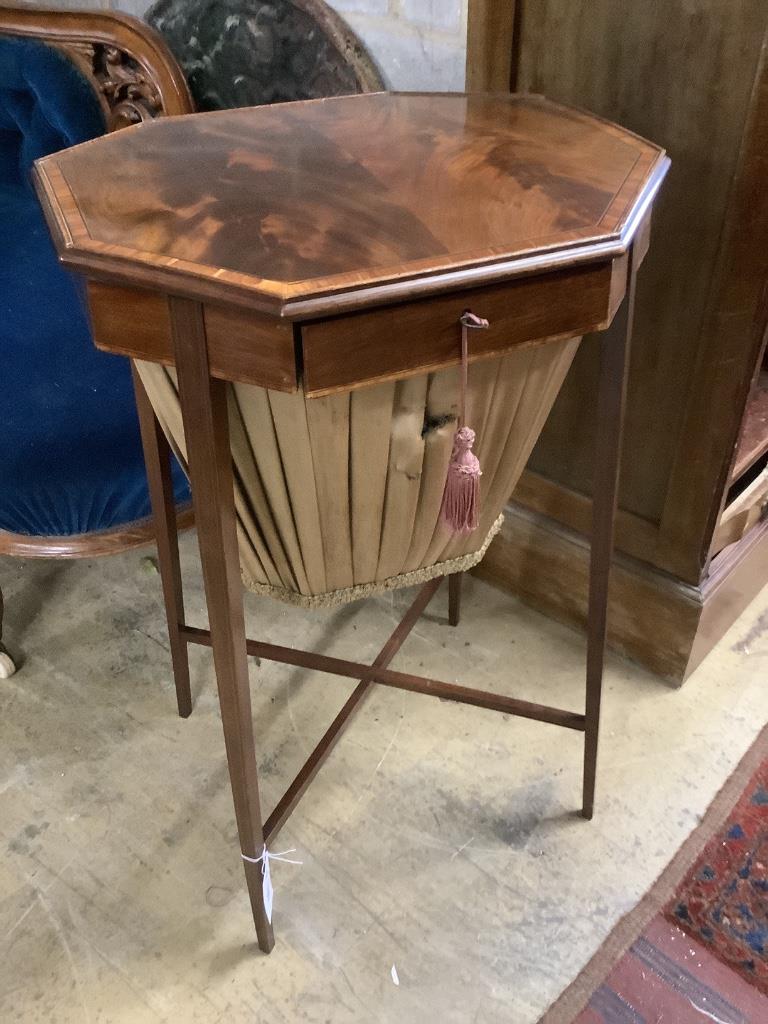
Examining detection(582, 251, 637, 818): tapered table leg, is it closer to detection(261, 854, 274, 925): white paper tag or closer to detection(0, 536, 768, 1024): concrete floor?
detection(0, 536, 768, 1024): concrete floor

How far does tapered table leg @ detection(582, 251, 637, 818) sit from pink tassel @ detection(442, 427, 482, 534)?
227 millimetres

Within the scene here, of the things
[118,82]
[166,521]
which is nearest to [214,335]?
[166,521]

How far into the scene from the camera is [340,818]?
50.0 inches

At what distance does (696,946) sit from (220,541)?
828 millimetres

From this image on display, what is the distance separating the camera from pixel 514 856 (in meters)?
1.21

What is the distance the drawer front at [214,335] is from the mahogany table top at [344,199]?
2cm

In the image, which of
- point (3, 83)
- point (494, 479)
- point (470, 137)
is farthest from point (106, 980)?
point (3, 83)

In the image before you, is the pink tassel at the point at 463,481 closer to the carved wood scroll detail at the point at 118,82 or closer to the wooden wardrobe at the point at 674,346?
the wooden wardrobe at the point at 674,346

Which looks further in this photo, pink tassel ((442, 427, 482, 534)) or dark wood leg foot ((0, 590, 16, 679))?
dark wood leg foot ((0, 590, 16, 679))

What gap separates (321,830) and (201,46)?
1.40 meters

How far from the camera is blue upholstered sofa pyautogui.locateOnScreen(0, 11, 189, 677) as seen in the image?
1220 millimetres

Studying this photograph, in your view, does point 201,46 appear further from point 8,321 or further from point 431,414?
point 431,414

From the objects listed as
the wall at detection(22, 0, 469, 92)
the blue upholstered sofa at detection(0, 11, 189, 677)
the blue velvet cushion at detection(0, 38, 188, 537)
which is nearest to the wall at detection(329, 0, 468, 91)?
the wall at detection(22, 0, 469, 92)

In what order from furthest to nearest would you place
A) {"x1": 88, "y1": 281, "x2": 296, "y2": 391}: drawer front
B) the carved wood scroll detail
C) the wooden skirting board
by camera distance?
1. the carved wood scroll detail
2. the wooden skirting board
3. {"x1": 88, "y1": 281, "x2": 296, "y2": 391}: drawer front
